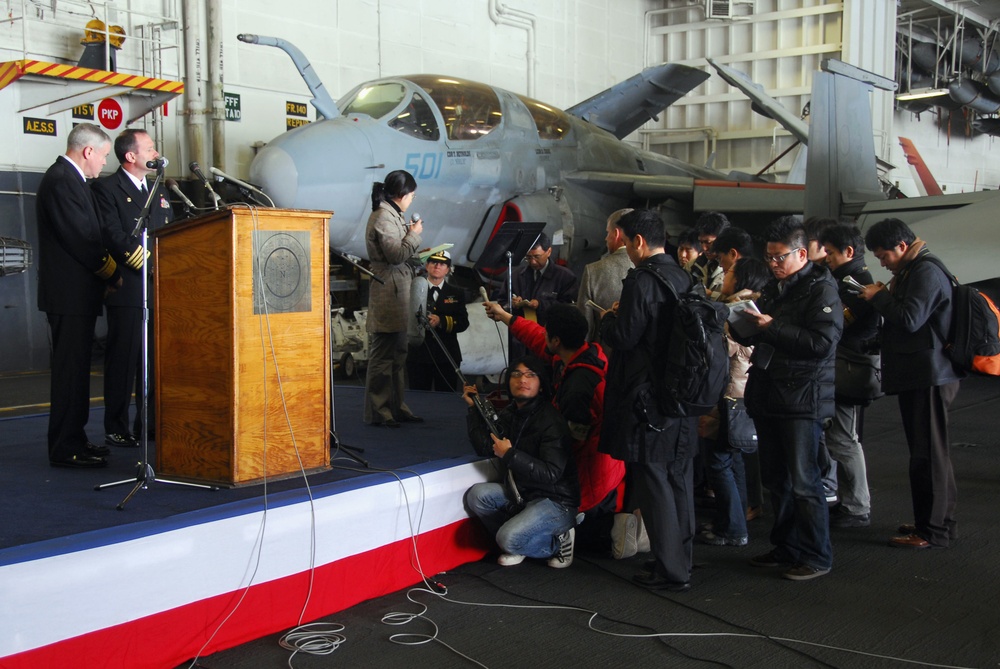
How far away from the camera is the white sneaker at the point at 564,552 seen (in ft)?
13.2

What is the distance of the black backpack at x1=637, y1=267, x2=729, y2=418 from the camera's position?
11.3ft

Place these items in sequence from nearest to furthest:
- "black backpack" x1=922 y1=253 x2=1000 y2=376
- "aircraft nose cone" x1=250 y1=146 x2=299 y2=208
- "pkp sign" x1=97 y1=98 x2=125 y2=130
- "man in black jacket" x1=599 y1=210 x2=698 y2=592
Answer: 1. "man in black jacket" x1=599 y1=210 x2=698 y2=592
2. "black backpack" x1=922 y1=253 x2=1000 y2=376
3. "aircraft nose cone" x1=250 y1=146 x2=299 y2=208
4. "pkp sign" x1=97 y1=98 x2=125 y2=130

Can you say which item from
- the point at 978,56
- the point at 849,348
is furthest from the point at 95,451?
the point at 978,56

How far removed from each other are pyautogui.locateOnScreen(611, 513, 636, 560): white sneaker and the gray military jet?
16.7 feet

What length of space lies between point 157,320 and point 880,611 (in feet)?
10.3

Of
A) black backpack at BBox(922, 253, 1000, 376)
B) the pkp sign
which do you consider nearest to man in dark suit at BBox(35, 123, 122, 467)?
black backpack at BBox(922, 253, 1000, 376)

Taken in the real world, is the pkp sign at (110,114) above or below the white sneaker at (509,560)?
above

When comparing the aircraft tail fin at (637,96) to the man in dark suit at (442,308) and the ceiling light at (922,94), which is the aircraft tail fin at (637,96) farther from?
the man in dark suit at (442,308)

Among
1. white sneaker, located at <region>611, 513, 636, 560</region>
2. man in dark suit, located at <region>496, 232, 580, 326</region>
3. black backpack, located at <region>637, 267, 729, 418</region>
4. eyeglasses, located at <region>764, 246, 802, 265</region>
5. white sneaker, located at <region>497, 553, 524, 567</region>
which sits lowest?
white sneaker, located at <region>497, 553, 524, 567</region>

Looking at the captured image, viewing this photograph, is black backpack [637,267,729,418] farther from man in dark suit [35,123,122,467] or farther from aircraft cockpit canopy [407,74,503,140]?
aircraft cockpit canopy [407,74,503,140]

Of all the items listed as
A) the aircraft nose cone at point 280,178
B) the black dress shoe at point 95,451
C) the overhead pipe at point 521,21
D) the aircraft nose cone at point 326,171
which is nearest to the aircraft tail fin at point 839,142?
the aircraft nose cone at point 326,171

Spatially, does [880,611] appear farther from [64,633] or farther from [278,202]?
[278,202]

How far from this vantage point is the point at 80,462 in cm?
407

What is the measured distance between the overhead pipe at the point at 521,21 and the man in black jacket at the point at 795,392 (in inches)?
484
